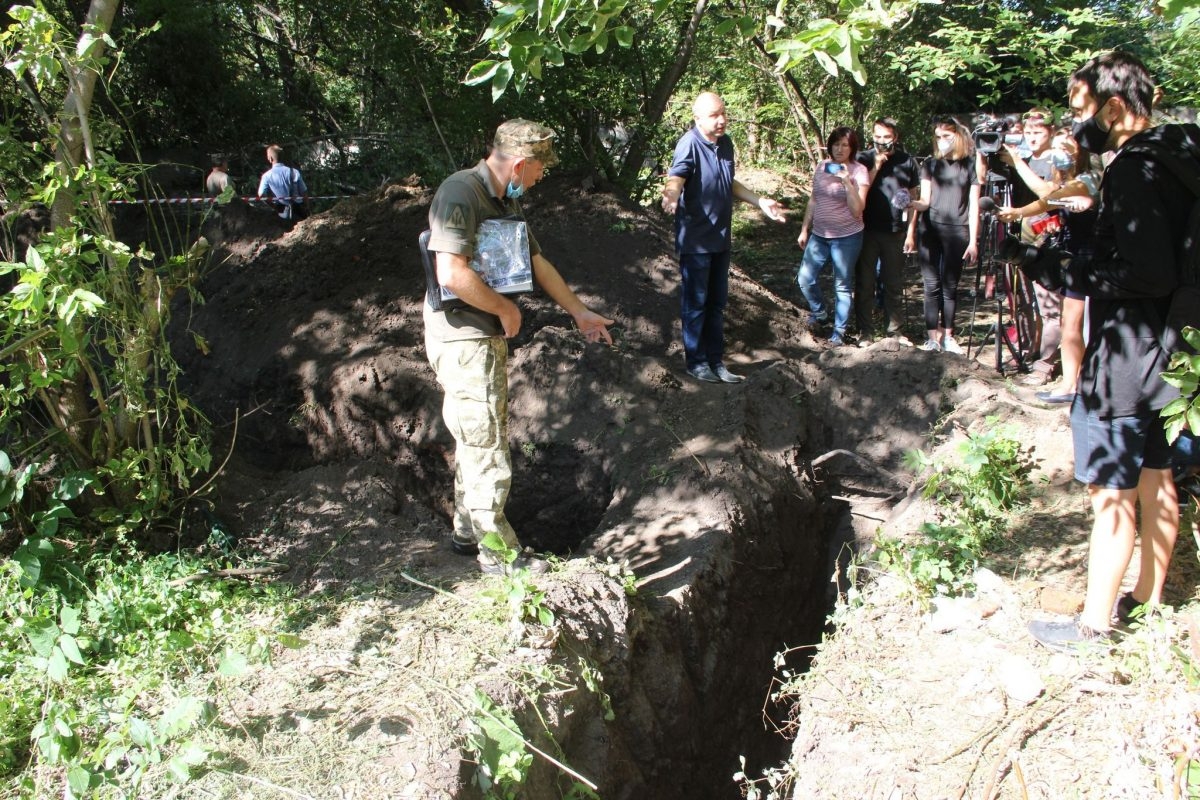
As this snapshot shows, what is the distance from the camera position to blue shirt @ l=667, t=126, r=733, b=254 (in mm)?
5477

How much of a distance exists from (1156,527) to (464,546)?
2.94 m

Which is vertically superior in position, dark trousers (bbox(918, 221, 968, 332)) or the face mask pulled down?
the face mask pulled down

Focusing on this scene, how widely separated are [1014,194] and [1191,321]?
11.9ft

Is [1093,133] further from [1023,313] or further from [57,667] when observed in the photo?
[57,667]

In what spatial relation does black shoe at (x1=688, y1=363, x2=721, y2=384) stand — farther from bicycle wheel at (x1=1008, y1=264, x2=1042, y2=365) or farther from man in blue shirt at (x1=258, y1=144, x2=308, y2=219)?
man in blue shirt at (x1=258, y1=144, x2=308, y2=219)

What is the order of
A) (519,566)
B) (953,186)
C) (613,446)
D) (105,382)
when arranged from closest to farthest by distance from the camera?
(519,566)
(105,382)
(613,446)
(953,186)

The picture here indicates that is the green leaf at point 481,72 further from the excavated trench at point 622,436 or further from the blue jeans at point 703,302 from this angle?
the blue jeans at point 703,302

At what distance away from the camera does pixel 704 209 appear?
5527mm

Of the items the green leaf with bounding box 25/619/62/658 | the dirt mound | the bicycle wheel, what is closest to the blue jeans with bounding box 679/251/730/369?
the dirt mound

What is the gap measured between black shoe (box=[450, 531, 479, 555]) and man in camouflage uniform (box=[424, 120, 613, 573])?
0.15 m

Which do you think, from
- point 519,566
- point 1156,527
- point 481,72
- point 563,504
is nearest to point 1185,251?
point 1156,527

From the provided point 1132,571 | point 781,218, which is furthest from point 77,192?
point 1132,571

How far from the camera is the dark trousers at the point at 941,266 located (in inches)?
251

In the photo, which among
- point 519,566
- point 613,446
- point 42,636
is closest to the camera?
point 42,636
